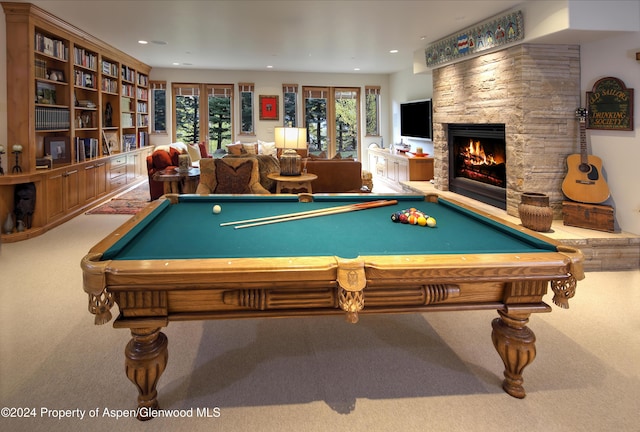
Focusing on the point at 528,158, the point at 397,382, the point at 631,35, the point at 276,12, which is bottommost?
the point at 397,382

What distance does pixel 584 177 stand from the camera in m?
4.21

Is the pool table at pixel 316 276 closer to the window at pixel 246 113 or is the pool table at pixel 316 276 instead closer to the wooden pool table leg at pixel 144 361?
the wooden pool table leg at pixel 144 361

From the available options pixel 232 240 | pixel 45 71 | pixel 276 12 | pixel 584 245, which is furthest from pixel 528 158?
pixel 45 71

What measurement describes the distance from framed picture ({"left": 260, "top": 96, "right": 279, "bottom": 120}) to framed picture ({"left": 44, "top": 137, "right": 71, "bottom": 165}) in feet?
17.1

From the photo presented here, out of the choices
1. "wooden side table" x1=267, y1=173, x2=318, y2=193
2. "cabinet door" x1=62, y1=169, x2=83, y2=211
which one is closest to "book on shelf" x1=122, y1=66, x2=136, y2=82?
"cabinet door" x1=62, y1=169, x2=83, y2=211

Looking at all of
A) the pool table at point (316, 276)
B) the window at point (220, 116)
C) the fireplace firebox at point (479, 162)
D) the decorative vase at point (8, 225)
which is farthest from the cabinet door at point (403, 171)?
the decorative vase at point (8, 225)

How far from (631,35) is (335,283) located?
4041mm

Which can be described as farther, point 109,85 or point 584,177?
point 109,85

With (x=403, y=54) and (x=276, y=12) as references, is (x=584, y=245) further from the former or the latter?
(x=403, y=54)

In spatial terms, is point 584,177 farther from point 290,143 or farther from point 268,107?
point 268,107

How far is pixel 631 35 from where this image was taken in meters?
3.86

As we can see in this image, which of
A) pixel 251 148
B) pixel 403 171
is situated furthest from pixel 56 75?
pixel 403 171

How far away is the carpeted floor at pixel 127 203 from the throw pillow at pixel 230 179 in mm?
2161

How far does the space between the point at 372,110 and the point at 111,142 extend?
634 cm
